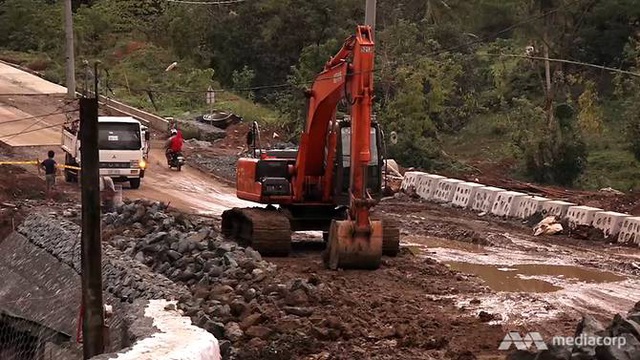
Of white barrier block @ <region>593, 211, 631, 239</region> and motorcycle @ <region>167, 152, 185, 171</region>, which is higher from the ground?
white barrier block @ <region>593, 211, 631, 239</region>

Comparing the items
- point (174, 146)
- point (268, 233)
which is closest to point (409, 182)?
point (174, 146)

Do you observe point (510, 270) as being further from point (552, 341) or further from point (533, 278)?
point (552, 341)

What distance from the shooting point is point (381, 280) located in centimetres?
1744

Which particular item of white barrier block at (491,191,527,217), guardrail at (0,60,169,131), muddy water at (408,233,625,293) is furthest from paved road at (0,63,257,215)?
muddy water at (408,233,625,293)

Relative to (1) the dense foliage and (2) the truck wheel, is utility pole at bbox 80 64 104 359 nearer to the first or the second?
(2) the truck wheel

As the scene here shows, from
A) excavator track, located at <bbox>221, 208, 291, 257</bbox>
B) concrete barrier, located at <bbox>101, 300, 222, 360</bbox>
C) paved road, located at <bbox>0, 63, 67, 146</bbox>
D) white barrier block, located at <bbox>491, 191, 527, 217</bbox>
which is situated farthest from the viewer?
paved road, located at <bbox>0, 63, 67, 146</bbox>

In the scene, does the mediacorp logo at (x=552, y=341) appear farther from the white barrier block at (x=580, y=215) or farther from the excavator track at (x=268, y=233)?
the white barrier block at (x=580, y=215)

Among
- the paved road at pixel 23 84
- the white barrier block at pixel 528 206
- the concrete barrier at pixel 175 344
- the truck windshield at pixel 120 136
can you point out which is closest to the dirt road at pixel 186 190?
the truck windshield at pixel 120 136

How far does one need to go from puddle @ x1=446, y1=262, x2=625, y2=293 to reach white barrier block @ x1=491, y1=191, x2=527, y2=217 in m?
6.99

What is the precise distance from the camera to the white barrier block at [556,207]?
25.7 meters

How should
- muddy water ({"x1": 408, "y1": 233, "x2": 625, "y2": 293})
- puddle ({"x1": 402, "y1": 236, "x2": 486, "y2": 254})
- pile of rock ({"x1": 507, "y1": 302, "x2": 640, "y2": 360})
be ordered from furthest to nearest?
puddle ({"x1": 402, "y1": 236, "x2": 486, "y2": 254})
muddy water ({"x1": 408, "y1": 233, "x2": 625, "y2": 293})
pile of rock ({"x1": 507, "y1": 302, "x2": 640, "y2": 360})

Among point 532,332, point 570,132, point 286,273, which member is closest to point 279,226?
point 286,273

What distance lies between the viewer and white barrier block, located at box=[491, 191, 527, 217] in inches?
1081

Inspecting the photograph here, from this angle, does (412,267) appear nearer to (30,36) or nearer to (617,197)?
(617,197)
